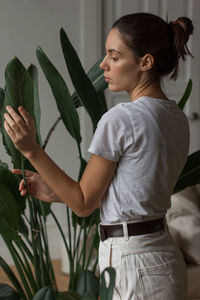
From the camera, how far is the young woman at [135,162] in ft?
3.05

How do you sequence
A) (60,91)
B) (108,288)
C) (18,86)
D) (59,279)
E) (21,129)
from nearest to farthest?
(108,288)
(21,129)
(18,86)
(60,91)
(59,279)

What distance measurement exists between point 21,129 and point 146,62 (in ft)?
0.97

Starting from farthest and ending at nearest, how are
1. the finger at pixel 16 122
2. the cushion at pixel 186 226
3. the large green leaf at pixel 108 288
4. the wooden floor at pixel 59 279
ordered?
the wooden floor at pixel 59 279, the cushion at pixel 186 226, the finger at pixel 16 122, the large green leaf at pixel 108 288

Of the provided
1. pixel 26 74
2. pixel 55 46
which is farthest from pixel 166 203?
pixel 55 46

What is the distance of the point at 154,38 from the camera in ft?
3.21

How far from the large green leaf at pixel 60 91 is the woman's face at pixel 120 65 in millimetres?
274

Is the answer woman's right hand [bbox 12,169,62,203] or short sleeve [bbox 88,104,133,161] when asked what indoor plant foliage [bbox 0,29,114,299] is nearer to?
woman's right hand [bbox 12,169,62,203]

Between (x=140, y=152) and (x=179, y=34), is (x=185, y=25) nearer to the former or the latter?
(x=179, y=34)

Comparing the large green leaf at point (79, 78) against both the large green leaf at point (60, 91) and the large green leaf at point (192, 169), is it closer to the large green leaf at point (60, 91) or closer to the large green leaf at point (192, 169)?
the large green leaf at point (60, 91)

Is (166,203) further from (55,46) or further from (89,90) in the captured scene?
(55,46)

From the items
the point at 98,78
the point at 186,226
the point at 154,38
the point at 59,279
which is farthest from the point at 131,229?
the point at 59,279

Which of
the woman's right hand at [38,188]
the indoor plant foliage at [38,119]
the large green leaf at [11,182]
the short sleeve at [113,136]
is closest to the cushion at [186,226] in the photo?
the indoor plant foliage at [38,119]

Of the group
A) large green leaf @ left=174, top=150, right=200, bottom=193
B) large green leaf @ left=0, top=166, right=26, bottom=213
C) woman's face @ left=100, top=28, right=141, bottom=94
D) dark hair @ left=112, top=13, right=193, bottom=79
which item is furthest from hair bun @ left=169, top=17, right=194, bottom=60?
large green leaf @ left=0, top=166, right=26, bottom=213

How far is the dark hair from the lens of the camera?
97cm
